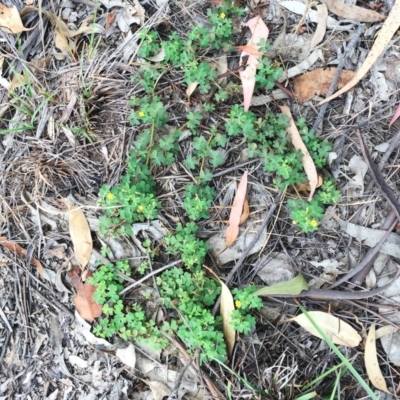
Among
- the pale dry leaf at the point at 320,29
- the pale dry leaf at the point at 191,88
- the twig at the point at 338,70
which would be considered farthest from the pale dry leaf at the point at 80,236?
the pale dry leaf at the point at 320,29

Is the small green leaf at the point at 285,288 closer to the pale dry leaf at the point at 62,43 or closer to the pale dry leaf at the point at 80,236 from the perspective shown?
the pale dry leaf at the point at 80,236

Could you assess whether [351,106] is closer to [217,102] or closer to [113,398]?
[217,102]

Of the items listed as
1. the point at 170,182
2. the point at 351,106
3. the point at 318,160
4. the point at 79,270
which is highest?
the point at 351,106

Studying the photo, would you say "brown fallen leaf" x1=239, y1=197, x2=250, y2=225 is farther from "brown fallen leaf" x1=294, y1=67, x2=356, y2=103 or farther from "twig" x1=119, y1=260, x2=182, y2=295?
"brown fallen leaf" x1=294, y1=67, x2=356, y2=103

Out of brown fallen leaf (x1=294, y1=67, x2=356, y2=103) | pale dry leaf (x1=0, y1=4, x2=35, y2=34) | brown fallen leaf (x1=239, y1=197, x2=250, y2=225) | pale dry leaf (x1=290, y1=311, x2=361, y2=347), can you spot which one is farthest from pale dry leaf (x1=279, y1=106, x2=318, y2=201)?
pale dry leaf (x1=0, y1=4, x2=35, y2=34)

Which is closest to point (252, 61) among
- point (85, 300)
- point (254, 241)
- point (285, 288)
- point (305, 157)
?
point (305, 157)

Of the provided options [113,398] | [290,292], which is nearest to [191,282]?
[290,292]
